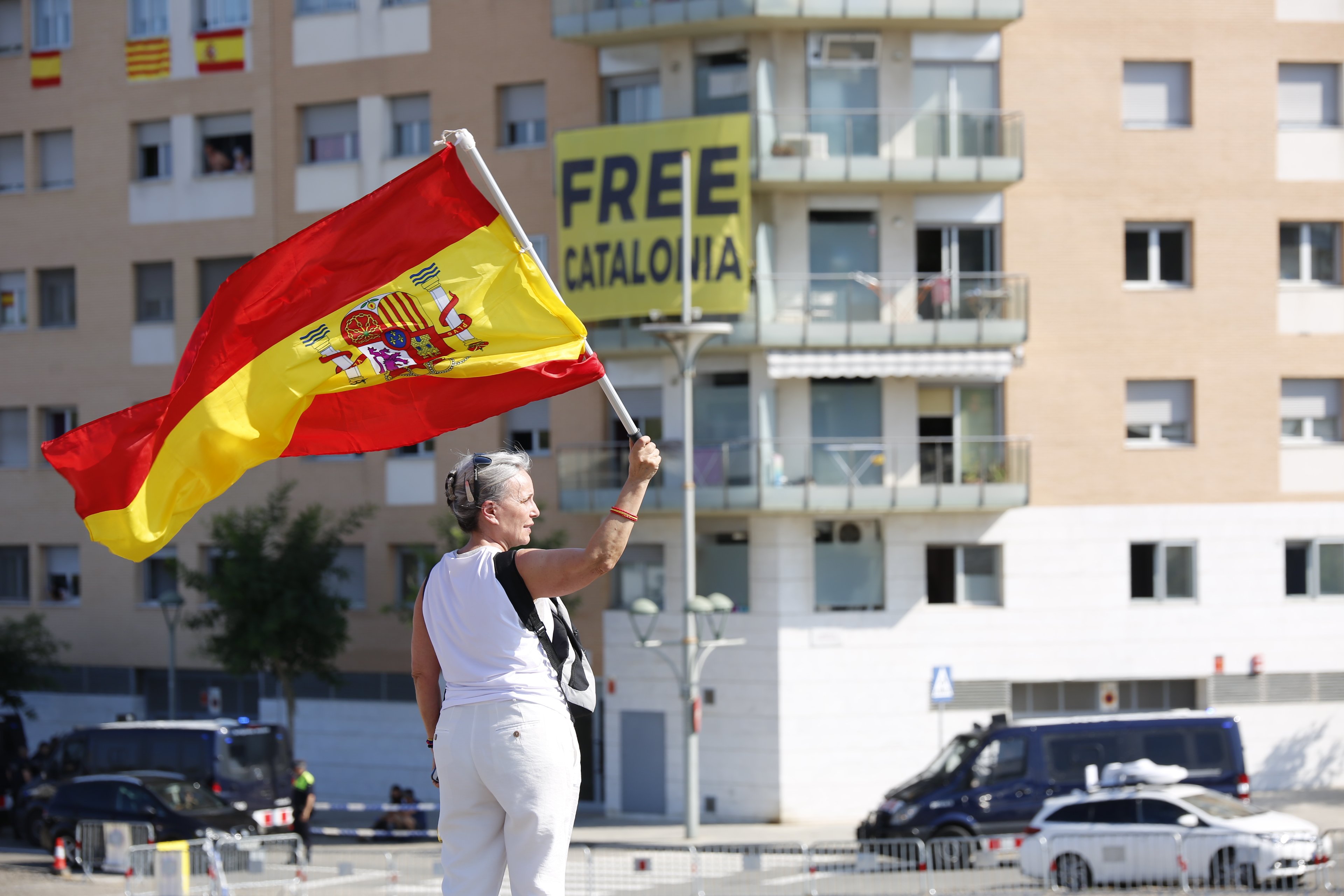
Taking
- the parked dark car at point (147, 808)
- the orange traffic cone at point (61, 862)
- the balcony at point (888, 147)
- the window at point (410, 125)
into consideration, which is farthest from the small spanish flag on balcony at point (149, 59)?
the orange traffic cone at point (61, 862)

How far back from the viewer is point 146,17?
1435 inches

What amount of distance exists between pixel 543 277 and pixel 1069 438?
2565 centimetres

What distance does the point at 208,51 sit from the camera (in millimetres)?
35500

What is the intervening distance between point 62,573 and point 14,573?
4.84 ft

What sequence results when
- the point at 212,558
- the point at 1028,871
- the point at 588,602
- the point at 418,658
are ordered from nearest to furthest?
the point at 418,658, the point at 1028,871, the point at 588,602, the point at 212,558

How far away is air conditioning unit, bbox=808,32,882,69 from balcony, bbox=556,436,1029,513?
6.78 m

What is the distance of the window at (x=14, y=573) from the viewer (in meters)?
38.1

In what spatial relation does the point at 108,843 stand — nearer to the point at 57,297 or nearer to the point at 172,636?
the point at 172,636

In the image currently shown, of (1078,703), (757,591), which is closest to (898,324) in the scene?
(757,591)

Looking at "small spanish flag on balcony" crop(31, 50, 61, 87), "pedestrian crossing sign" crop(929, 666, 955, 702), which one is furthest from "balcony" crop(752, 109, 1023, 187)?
"small spanish flag on balcony" crop(31, 50, 61, 87)

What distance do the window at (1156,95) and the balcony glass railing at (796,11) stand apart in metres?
2.96

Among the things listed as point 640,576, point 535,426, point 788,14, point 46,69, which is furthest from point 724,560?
point 46,69

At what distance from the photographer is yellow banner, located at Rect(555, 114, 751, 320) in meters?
29.0

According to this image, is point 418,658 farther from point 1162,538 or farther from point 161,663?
point 161,663
